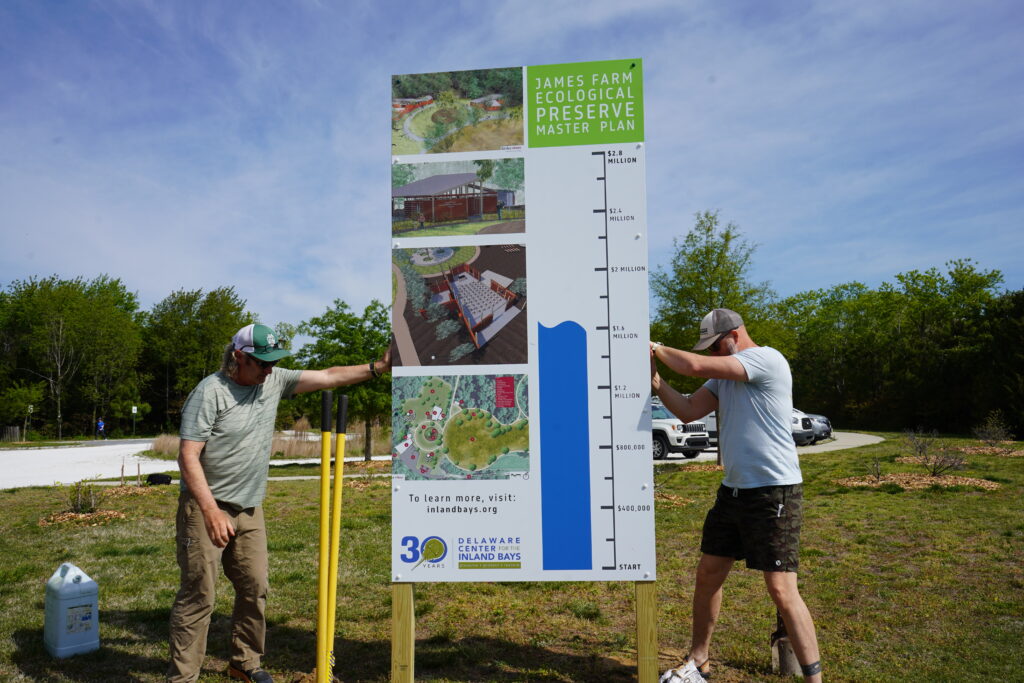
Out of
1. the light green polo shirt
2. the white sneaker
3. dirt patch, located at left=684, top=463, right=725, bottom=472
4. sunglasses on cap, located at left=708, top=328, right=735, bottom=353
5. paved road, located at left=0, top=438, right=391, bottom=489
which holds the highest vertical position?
sunglasses on cap, located at left=708, top=328, right=735, bottom=353

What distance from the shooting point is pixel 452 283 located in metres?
3.83

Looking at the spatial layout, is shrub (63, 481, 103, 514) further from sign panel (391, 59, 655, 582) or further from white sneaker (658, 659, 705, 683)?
white sneaker (658, 659, 705, 683)

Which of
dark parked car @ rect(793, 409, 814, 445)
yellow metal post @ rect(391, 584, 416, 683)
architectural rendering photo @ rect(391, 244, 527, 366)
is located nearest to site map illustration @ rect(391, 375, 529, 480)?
architectural rendering photo @ rect(391, 244, 527, 366)

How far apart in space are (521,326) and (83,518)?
8492 mm

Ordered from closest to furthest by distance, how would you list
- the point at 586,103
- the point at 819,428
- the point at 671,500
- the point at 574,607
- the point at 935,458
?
the point at 586,103 < the point at 574,607 < the point at 671,500 < the point at 935,458 < the point at 819,428

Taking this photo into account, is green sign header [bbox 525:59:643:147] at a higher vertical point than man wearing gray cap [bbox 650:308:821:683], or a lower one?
higher

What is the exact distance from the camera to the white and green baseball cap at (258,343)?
12.3ft

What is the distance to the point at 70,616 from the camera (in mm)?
4488

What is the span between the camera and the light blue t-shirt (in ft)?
11.9

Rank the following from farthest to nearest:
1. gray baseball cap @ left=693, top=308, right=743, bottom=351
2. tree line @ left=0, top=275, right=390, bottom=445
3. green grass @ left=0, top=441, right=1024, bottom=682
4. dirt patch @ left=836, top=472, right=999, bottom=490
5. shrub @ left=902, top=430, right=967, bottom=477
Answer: tree line @ left=0, top=275, right=390, bottom=445 → shrub @ left=902, top=430, right=967, bottom=477 → dirt patch @ left=836, top=472, right=999, bottom=490 → green grass @ left=0, top=441, right=1024, bottom=682 → gray baseball cap @ left=693, top=308, right=743, bottom=351

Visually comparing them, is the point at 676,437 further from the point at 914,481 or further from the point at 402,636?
the point at 402,636

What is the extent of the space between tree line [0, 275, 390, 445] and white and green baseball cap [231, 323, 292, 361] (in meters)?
36.0

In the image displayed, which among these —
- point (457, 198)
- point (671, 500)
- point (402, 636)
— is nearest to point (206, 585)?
point (402, 636)

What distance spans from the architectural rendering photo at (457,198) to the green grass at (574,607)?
265 centimetres
